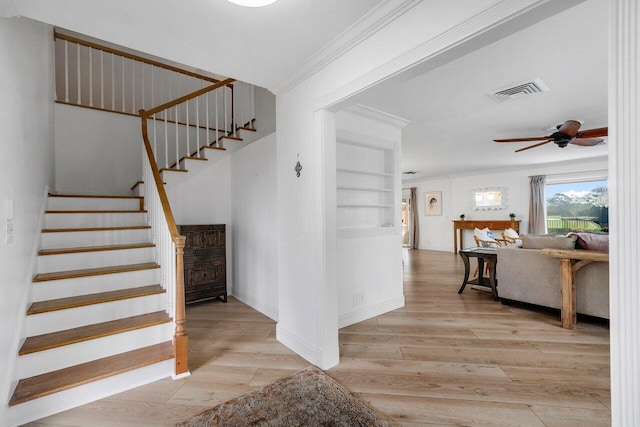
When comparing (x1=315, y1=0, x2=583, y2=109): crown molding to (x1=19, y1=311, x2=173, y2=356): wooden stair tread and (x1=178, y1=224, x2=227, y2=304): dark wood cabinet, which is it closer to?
(x1=19, y1=311, x2=173, y2=356): wooden stair tread

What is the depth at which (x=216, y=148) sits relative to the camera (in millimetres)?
3982

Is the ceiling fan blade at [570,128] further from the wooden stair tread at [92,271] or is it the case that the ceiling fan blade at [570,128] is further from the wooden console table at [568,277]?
the wooden stair tread at [92,271]

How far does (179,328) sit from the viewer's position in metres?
2.12

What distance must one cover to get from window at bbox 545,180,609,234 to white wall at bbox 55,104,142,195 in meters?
9.24

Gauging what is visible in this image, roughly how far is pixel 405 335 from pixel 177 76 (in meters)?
5.44

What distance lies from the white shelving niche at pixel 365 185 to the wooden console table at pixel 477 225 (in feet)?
18.2

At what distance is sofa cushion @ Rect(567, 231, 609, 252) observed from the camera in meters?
2.91

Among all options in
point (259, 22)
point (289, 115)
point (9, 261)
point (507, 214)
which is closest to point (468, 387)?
point (289, 115)

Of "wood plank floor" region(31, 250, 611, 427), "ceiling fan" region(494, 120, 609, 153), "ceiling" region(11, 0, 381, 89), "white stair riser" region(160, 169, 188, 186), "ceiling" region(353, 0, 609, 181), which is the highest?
"ceiling" region(353, 0, 609, 181)

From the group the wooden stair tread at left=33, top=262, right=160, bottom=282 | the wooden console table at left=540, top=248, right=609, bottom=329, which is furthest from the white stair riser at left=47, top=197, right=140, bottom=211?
the wooden console table at left=540, top=248, right=609, bottom=329

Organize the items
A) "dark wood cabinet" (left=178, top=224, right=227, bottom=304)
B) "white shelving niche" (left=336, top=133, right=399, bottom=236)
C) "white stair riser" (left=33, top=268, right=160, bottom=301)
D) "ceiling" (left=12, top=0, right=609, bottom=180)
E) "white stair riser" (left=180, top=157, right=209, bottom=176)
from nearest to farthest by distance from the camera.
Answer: "ceiling" (left=12, top=0, right=609, bottom=180) → "white stair riser" (left=33, top=268, right=160, bottom=301) → "white shelving niche" (left=336, top=133, right=399, bottom=236) → "dark wood cabinet" (left=178, top=224, right=227, bottom=304) → "white stair riser" (left=180, top=157, right=209, bottom=176)

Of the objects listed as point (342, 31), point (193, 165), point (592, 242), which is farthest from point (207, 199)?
point (592, 242)

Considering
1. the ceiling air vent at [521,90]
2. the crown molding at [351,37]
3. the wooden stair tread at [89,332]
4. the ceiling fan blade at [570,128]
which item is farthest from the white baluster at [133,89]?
the ceiling fan blade at [570,128]

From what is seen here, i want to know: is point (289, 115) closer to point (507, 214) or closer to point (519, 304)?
point (519, 304)
